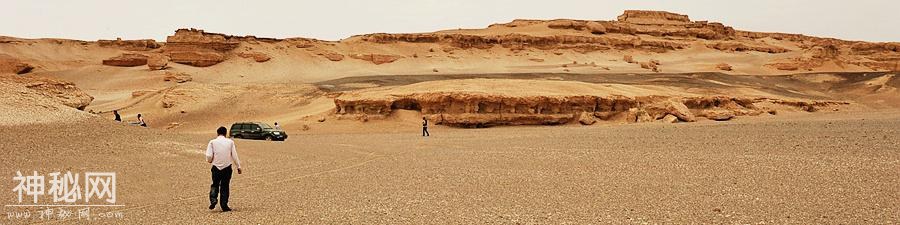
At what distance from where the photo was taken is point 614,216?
A: 8.62 m

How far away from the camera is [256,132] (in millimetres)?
26406

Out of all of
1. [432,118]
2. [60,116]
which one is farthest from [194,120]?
[60,116]

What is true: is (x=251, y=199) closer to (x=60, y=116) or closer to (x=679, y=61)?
Answer: (x=60, y=116)

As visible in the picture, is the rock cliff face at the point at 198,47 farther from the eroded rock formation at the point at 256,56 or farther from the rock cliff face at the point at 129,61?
the rock cliff face at the point at 129,61

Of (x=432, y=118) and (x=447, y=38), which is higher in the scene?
(x=447, y=38)

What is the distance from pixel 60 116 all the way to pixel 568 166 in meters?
13.0

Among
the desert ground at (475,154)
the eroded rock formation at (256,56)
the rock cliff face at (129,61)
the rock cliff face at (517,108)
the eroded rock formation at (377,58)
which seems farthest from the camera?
the eroded rock formation at (377,58)

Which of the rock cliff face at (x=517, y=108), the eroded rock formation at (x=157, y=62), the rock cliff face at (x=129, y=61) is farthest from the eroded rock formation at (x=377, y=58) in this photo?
the rock cliff face at (x=517, y=108)

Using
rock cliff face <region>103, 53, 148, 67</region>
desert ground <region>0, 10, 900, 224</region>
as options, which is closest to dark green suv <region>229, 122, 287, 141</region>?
desert ground <region>0, 10, 900, 224</region>

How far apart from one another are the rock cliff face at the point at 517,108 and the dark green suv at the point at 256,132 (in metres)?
6.64

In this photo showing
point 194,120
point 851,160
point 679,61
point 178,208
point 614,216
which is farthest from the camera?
point 679,61

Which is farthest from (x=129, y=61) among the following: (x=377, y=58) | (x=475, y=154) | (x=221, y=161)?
(x=221, y=161)

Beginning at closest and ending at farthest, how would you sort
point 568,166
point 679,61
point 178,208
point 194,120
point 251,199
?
point 178,208, point 251,199, point 568,166, point 194,120, point 679,61

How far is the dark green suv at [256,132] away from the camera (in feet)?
85.9
